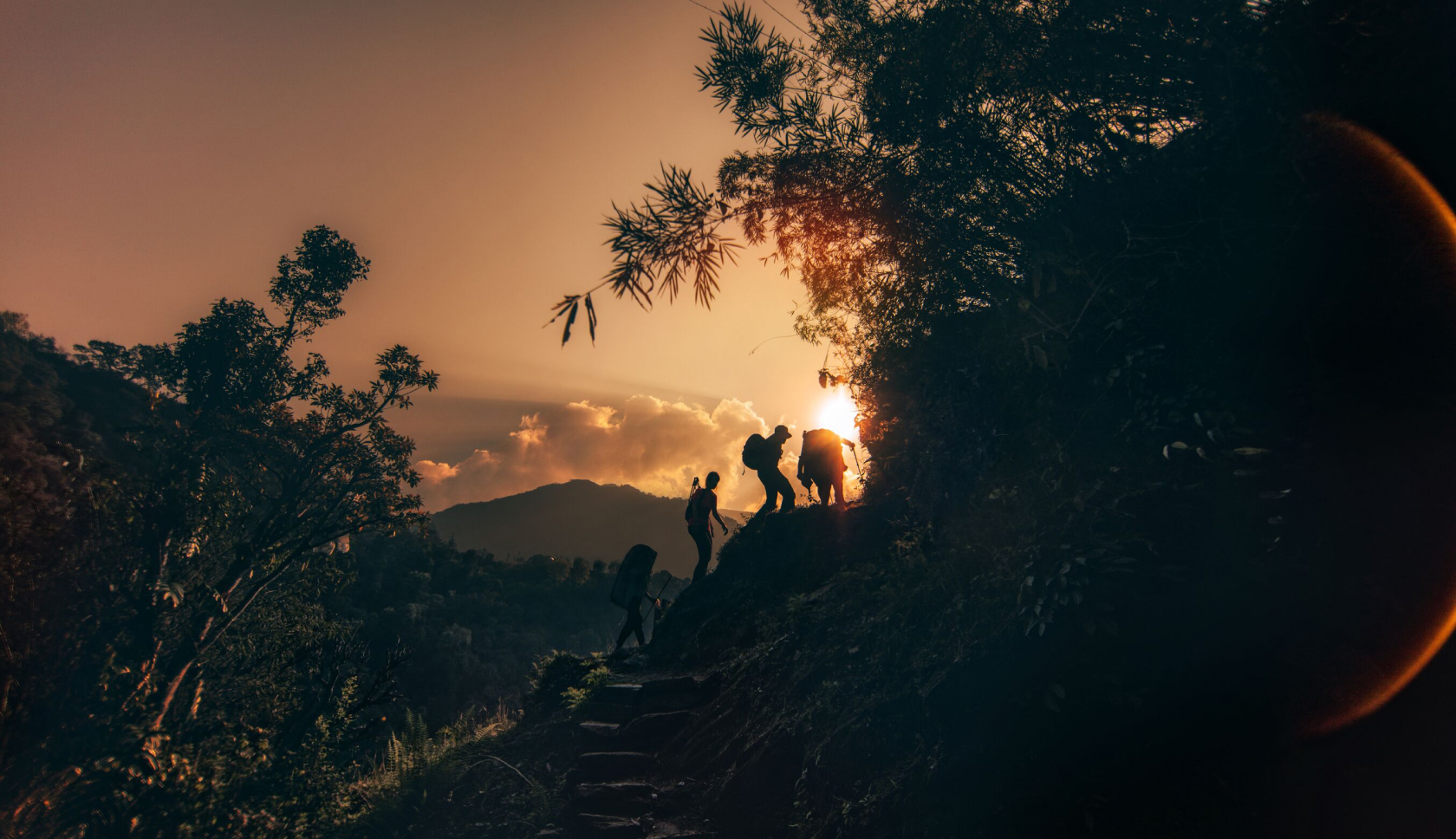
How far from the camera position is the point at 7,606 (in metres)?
8.55

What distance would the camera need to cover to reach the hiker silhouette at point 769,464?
12.9 meters

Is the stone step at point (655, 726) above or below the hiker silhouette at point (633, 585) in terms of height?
below

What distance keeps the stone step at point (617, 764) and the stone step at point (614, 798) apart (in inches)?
14.5

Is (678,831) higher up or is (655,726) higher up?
(655,726)

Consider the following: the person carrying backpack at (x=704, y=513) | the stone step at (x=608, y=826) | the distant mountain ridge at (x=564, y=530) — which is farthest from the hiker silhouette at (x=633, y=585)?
the distant mountain ridge at (x=564, y=530)

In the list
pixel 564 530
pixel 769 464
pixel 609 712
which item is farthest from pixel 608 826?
pixel 564 530

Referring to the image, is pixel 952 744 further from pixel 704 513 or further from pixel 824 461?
pixel 704 513

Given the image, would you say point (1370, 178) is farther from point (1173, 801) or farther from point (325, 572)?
point (325, 572)

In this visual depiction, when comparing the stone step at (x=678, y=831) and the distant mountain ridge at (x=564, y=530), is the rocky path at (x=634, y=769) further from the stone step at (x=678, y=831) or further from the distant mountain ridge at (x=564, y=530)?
the distant mountain ridge at (x=564, y=530)

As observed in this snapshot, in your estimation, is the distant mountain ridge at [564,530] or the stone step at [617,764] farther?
the distant mountain ridge at [564,530]

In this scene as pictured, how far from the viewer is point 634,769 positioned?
6.67 metres

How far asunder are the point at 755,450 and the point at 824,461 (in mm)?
1952

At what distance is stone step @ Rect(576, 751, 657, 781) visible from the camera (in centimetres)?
665

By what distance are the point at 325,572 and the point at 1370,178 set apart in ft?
65.6
